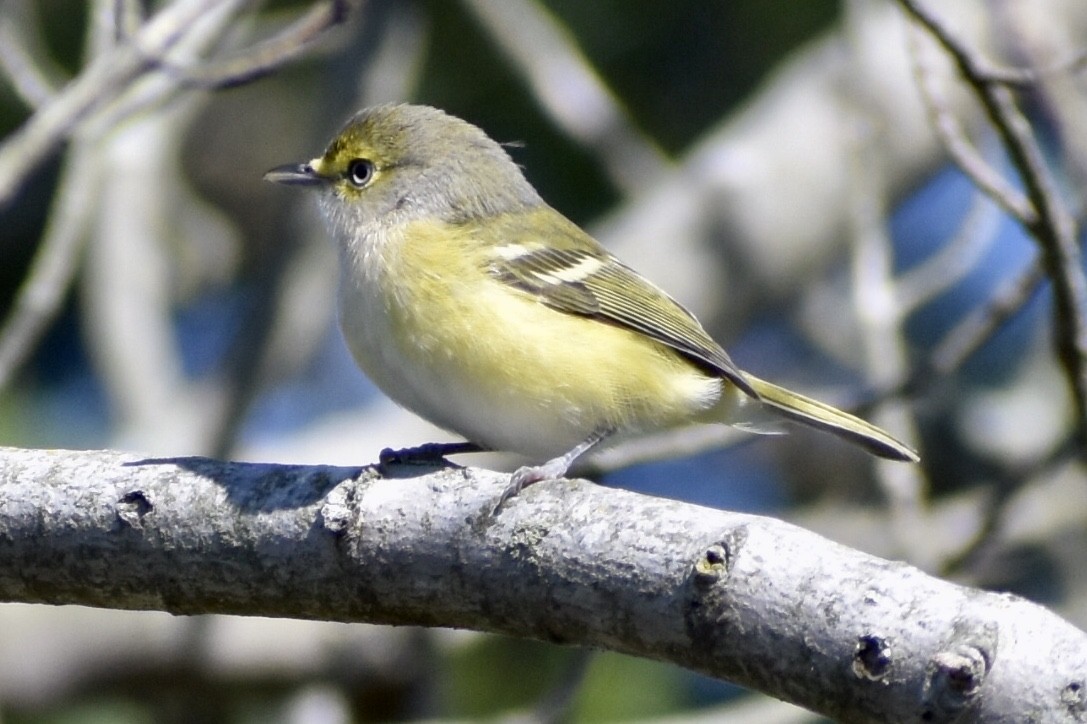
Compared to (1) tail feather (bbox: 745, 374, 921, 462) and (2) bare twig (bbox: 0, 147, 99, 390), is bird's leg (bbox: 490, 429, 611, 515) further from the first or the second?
(2) bare twig (bbox: 0, 147, 99, 390)

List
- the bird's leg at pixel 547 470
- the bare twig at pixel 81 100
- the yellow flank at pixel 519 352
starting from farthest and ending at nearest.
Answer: the bare twig at pixel 81 100, the yellow flank at pixel 519 352, the bird's leg at pixel 547 470

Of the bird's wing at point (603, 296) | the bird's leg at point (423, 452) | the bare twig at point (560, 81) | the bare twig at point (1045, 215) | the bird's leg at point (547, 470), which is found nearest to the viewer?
the bird's leg at point (547, 470)

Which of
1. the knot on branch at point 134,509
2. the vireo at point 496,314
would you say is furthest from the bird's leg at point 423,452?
the knot on branch at point 134,509

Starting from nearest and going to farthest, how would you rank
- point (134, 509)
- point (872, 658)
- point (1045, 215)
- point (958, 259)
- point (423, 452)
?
point (872, 658) → point (134, 509) → point (1045, 215) → point (423, 452) → point (958, 259)

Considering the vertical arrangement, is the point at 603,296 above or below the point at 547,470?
above

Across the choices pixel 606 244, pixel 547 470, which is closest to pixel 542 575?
pixel 547 470

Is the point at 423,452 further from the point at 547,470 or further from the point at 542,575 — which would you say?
the point at 542,575

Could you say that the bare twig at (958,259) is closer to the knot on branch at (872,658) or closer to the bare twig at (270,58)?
the bare twig at (270,58)
